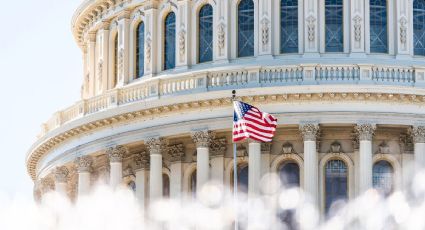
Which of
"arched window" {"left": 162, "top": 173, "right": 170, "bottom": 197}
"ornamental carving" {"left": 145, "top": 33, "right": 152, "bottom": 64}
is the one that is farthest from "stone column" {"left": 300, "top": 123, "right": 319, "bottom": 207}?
"ornamental carving" {"left": 145, "top": 33, "right": 152, "bottom": 64}

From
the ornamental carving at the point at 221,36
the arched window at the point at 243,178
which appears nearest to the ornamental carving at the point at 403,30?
the ornamental carving at the point at 221,36

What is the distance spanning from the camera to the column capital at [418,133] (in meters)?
79.2

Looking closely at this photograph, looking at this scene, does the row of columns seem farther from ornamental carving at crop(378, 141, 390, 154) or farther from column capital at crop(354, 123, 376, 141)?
ornamental carving at crop(378, 141, 390, 154)

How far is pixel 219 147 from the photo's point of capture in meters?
81.6

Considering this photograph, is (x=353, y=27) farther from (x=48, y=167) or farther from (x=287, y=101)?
(x=48, y=167)

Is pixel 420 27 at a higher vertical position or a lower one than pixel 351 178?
higher

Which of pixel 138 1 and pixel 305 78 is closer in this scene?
pixel 305 78

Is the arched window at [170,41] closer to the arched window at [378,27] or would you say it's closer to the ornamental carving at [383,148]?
the arched window at [378,27]

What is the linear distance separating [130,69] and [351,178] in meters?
11.7

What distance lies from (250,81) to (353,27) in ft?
16.0

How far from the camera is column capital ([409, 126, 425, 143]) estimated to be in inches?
3118

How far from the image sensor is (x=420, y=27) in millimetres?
82875

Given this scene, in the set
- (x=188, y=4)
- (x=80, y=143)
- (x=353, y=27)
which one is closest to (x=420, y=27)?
(x=353, y=27)

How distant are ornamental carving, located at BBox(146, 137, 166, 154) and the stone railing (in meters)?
1.93
